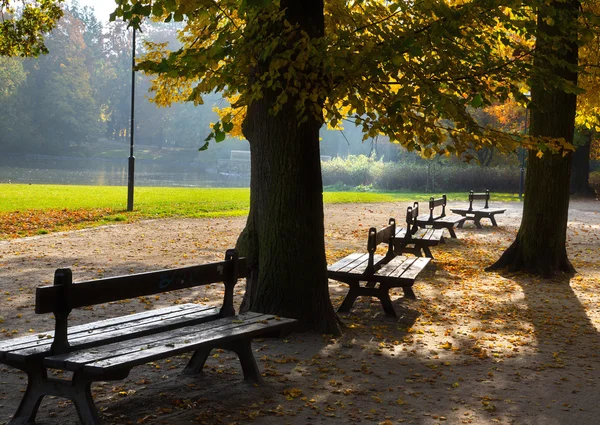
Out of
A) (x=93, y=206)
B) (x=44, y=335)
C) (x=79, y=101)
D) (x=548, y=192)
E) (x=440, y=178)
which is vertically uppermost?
(x=79, y=101)

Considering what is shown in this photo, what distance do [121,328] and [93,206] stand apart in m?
17.5

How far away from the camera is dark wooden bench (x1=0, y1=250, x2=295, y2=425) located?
13.9ft

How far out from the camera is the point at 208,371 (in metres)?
5.91

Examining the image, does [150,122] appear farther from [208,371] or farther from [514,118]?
[208,371]

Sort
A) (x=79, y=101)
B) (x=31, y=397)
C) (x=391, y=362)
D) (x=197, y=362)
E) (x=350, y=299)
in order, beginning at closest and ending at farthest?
1. (x=31, y=397)
2. (x=197, y=362)
3. (x=391, y=362)
4. (x=350, y=299)
5. (x=79, y=101)

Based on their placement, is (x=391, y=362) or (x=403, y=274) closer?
(x=391, y=362)

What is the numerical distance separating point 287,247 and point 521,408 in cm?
267

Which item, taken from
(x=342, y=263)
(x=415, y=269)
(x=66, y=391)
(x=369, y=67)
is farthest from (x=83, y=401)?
(x=415, y=269)

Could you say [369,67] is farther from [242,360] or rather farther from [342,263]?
[342,263]

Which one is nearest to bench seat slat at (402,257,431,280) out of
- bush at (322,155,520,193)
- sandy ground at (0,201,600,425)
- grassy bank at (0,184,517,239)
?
sandy ground at (0,201,600,425)

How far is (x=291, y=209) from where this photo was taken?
709cm

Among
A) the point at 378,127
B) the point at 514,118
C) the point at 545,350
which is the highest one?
the point at 514,118

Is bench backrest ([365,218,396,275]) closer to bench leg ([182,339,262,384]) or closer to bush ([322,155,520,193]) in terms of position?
bench leg ([182,339,262,384])

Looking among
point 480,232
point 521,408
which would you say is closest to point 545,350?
point 521,408
